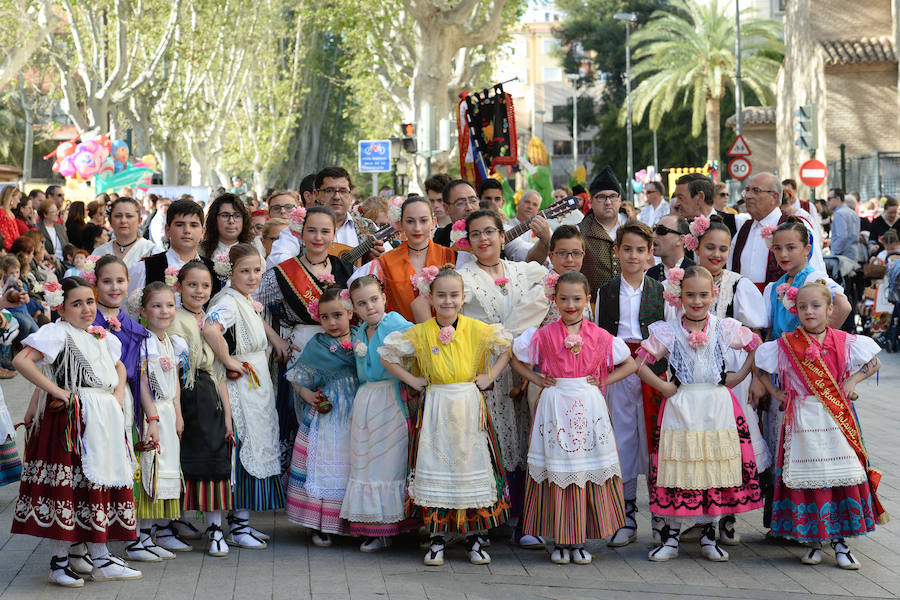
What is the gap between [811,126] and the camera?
2373 centimetres

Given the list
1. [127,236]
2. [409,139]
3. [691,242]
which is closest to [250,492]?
[127,236]

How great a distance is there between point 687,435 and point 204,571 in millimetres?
2601

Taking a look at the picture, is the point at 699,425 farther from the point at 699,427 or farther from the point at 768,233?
the point at 768,233

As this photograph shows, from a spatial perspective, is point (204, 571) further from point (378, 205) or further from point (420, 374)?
point (378, 205)

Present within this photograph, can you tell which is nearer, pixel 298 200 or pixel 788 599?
pixel 788 599

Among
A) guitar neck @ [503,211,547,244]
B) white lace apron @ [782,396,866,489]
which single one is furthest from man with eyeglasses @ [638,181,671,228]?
white lace apron @ [782,396,866,489]

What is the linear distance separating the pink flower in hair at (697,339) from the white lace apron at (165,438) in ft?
9.04

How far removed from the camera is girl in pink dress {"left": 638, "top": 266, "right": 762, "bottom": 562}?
6574 mm

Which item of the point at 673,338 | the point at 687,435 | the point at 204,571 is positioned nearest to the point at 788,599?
the point at 687,435

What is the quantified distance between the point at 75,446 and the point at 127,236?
2.22 m

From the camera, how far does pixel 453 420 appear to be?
6559 millimetres

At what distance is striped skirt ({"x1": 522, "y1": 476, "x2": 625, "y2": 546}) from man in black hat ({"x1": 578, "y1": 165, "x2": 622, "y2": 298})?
2.11 meters

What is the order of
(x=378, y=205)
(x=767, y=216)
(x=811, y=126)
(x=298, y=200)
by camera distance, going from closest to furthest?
(x=767, y=216) → (x=298, y=200) → (x=378, y=205) → (x=811, y=126)

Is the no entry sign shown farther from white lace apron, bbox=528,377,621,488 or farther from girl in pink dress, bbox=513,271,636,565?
white lace apron, bbox=528,377,621,488
